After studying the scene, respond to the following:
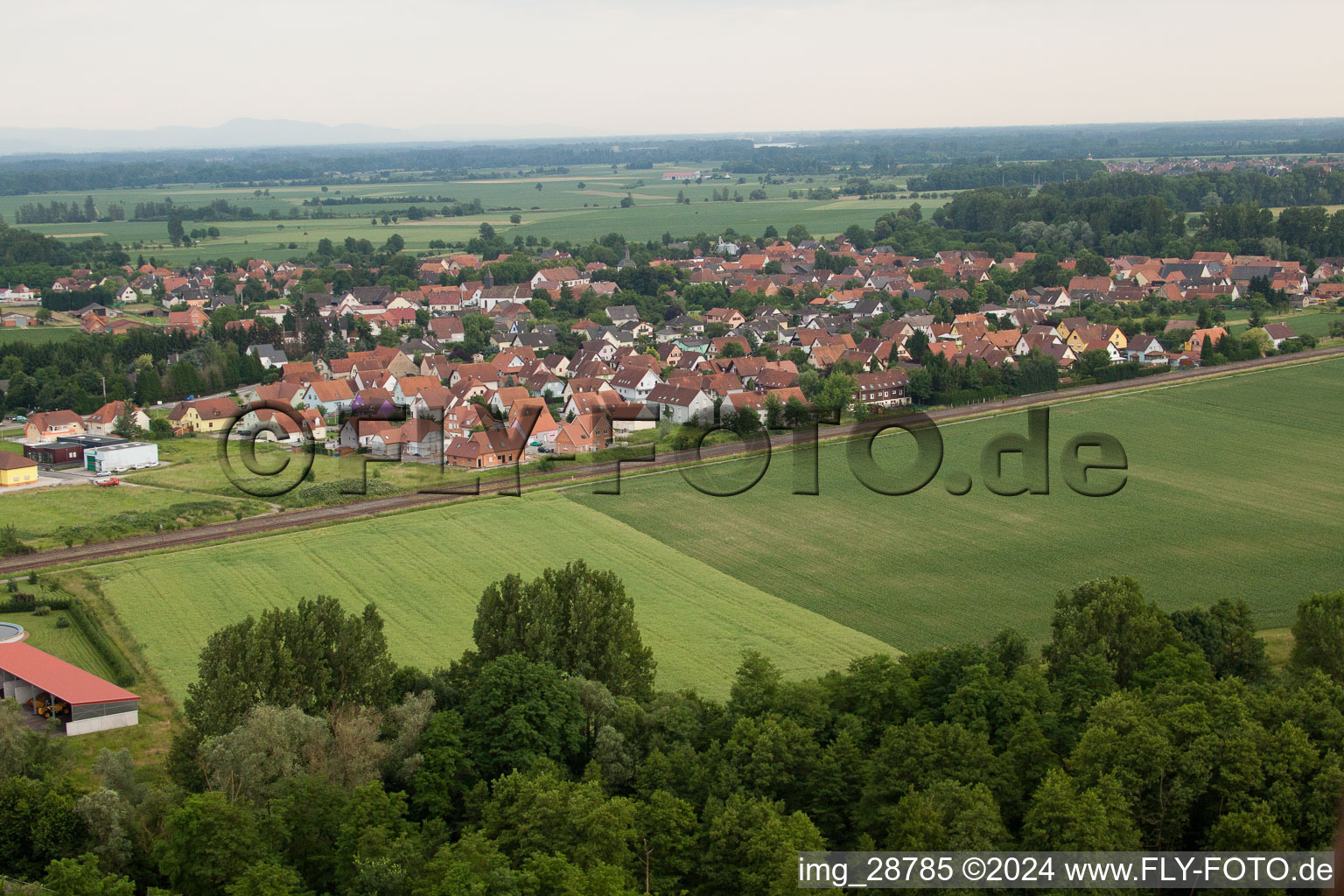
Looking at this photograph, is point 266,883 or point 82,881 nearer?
point 82,881

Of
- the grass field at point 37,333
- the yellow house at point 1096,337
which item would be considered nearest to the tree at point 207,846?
the yellow house at point 1096,337

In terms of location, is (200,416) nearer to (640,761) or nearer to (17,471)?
(17,471)

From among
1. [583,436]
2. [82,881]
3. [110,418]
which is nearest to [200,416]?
[110,418]

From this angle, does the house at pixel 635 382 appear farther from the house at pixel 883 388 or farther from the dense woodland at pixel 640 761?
the dense woodland at pixel 640 761

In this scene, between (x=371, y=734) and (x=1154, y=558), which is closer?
(x=371, y=734)

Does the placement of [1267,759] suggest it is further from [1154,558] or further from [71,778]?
[71,778]

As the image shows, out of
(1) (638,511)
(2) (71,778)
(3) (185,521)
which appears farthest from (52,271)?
(2) (71,778)

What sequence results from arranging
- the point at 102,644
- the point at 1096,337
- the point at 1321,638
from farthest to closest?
1. the point at 1096,337
2. the point at 102,644
3. the point at 1321,638
